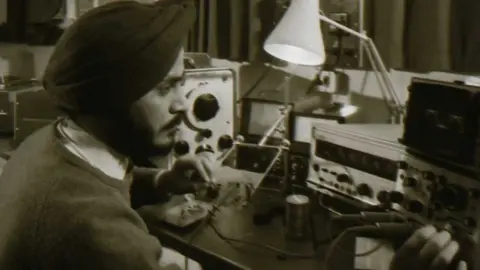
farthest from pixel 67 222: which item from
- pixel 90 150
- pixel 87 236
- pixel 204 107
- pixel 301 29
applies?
pixel 301 29

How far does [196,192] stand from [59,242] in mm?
738

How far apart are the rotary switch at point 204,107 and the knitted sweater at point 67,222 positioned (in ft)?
1.98

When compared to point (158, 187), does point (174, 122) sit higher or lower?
higher

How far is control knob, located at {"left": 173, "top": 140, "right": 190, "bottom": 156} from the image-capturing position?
187cm

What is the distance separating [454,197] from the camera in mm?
1345

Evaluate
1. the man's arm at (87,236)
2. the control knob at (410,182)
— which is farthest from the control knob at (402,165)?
the man's arm at (87,236)

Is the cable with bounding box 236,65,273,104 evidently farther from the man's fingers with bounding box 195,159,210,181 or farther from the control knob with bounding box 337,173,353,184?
the control knob with bounding box 337,173,353,184

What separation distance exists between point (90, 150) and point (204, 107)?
0.58 m

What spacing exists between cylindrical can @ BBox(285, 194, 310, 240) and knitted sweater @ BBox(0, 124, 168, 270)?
47 cm

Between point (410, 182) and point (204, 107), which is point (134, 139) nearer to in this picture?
point (204, 107)

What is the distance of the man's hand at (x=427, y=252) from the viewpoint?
1211 mm

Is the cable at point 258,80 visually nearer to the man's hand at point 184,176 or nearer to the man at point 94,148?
the man's hand at point 184,176

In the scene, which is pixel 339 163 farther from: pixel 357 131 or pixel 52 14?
pixel 52 14

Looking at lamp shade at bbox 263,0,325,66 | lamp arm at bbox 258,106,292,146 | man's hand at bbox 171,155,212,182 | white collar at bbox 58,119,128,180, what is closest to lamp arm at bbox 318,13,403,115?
lamp shade at bbox 263,0,325,66
